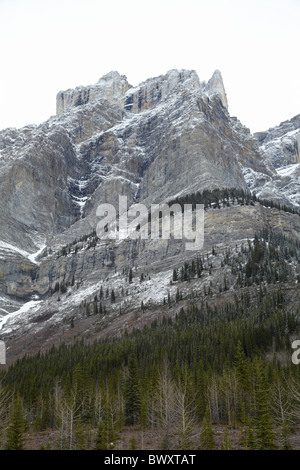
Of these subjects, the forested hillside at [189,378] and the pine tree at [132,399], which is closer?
the forested hillside at [189,378]

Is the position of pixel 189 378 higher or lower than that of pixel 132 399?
higher

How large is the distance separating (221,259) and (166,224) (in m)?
55.6

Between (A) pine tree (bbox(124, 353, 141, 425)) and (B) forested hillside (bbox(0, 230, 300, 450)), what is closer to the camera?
(B) forested hillside (bbox(0, 230, 300, 450))

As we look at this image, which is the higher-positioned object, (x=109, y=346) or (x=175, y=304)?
(x=175, y=304)

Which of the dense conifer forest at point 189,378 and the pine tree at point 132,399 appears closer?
the dense conifer forest at point 189,378

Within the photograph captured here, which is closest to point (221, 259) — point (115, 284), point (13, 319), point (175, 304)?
point (175, 304)

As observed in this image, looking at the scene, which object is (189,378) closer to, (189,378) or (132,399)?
(189,378)

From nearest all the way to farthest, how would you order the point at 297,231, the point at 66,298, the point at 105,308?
the point at 105,308 < the point at 66,298 < the point at 297,231

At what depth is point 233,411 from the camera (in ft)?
167

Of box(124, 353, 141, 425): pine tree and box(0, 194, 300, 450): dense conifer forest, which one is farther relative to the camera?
box(124, 353, 141, 425): pine tree

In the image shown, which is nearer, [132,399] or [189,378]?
[189,378]

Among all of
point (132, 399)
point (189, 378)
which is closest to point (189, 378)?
point (189, 378)
